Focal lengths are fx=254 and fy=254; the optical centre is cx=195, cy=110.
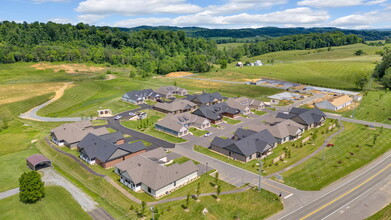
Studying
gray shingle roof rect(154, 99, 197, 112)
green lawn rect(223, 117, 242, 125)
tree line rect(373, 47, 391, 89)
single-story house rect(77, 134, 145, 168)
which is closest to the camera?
single-story house rect(77, 134, 145, 168)

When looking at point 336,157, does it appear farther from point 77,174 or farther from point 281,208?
point 77,174

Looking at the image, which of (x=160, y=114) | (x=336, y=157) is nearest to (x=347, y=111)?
(x=336, y=157)

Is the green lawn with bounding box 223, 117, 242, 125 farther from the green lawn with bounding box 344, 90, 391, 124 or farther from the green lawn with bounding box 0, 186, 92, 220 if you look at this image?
the green lawn with bounding box 0, 186, 92, 220

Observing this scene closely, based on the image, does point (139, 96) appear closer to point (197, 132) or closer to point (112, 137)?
point (197, 132)

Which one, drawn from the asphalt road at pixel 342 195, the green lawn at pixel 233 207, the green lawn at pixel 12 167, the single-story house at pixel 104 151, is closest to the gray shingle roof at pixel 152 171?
the green lawn at pixel 233 207

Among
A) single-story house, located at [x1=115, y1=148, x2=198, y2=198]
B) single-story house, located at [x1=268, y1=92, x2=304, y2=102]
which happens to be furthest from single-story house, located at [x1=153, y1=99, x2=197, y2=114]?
single-story house, located at [x1=115, y1=148, x2=198, y2=198]

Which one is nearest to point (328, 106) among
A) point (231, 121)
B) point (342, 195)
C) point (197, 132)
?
point (231, 121)
